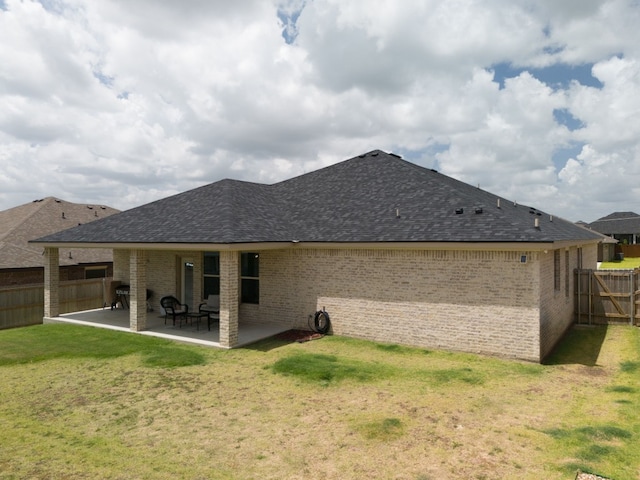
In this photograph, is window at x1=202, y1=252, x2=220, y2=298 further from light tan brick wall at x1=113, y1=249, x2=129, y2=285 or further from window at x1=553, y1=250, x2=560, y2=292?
window at x1=553, y1=250, x2=560, y2=292

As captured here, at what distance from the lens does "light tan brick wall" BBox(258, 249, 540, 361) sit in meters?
10.9

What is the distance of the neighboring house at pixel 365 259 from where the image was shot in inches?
438

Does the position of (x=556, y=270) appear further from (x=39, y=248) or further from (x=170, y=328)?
(x=39, y=248)

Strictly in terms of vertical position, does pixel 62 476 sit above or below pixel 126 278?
below

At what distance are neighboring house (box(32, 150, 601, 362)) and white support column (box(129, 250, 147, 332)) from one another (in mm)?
38

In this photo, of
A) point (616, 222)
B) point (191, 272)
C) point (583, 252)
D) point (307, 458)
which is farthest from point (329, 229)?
point (616, 222)

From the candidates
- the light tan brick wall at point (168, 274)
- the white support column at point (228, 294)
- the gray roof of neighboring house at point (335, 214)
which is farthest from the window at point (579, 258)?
the light tan brick wall at point (168, 274)

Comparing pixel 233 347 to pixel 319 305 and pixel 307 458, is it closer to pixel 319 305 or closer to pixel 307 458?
pixel 319 305

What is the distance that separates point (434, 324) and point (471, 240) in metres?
2.68

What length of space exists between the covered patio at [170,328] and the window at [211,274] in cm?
125

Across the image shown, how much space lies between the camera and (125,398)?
8297mm

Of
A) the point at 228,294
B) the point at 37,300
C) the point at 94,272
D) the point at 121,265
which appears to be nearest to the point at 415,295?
the point at 228,294

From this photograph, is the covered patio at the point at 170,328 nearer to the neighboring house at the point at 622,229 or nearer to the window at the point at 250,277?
the window at the point at 250,277

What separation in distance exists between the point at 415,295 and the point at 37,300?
56.0 ft
